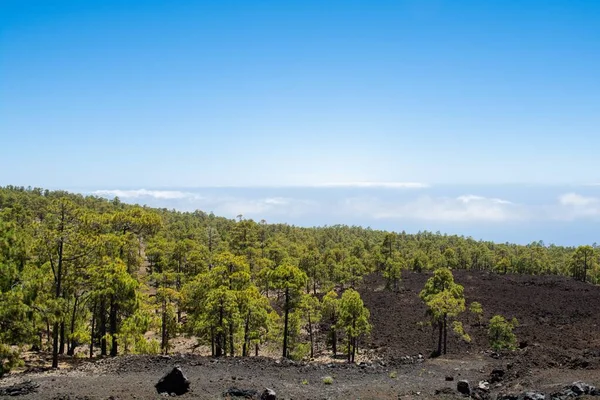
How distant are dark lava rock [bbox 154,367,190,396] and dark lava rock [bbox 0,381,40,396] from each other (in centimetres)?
546

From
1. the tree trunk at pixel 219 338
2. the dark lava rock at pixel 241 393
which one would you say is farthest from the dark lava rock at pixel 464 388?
the tree trunk at pixel 219 338

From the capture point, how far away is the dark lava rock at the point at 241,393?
18562 millimetres

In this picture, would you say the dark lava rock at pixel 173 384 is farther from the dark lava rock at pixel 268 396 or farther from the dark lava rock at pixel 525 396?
the dark lava rock at pixel 525 396

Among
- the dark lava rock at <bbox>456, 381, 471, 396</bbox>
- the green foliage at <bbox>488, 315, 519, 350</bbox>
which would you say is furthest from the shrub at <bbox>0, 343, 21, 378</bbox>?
the green foliage at <bbox>488, 315, 519, 350</bbox>

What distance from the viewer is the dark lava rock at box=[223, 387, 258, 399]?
18562 millimetres

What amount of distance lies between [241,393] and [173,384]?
10.6 ft

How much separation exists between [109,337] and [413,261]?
80.4m

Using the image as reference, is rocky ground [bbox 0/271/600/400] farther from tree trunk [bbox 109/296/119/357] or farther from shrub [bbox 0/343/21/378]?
tree trunk [bbox 109/296/119/357]

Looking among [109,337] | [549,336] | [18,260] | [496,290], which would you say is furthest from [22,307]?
[496,290]

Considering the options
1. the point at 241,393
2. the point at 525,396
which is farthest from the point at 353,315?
the point at 525,396

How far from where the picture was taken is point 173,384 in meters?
18.8

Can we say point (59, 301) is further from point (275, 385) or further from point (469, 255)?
point (469, 255)

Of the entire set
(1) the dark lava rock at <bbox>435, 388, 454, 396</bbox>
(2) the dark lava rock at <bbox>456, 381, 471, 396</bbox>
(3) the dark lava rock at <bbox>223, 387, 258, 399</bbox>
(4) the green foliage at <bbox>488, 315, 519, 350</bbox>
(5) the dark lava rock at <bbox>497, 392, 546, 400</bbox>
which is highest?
(5) the dark lava rock at <bbox>497, 392, 546, 400</bbox>

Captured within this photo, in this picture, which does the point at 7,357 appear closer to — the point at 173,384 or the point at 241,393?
the point at 173,384
